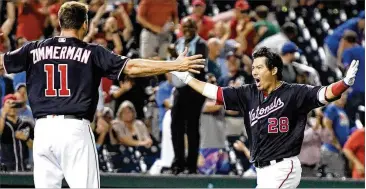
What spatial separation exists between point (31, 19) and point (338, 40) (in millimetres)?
3703

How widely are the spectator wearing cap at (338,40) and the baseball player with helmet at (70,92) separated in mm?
5421

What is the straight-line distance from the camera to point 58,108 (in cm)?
666

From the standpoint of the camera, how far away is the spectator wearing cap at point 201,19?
38.8ft

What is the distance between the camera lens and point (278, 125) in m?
7.16

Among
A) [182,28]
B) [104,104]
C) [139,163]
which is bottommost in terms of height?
[139,163]

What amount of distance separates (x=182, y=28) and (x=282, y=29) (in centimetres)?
208

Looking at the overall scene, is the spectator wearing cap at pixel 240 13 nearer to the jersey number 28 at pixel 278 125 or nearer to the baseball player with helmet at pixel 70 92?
the jersey number 28 at pixel 278 125

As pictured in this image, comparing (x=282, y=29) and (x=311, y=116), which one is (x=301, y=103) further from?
(x=282, y=29)

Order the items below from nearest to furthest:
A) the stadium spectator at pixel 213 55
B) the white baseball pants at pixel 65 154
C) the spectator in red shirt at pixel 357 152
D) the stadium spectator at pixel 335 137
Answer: the white baseball pants at pixel 65 154 < the spectator in red shirt at pixel 357 152 < the stadium spectator at pixel 335 137 < the stadium spectator at pixel 213 55

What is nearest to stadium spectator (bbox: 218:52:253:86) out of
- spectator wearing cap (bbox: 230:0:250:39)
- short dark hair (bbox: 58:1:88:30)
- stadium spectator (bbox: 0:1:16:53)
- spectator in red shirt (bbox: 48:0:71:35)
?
spectator wearing cap (bbox: 230:0:250:39)

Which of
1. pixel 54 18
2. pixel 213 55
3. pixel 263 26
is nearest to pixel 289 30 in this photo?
pixel 263 26

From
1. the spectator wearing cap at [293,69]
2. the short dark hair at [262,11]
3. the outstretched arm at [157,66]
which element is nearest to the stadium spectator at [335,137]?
the spectator wearing cap at [293,69]

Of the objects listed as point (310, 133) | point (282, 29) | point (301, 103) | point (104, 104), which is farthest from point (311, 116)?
point (301, 103)

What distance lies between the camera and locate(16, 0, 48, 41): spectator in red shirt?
37.6 feet
